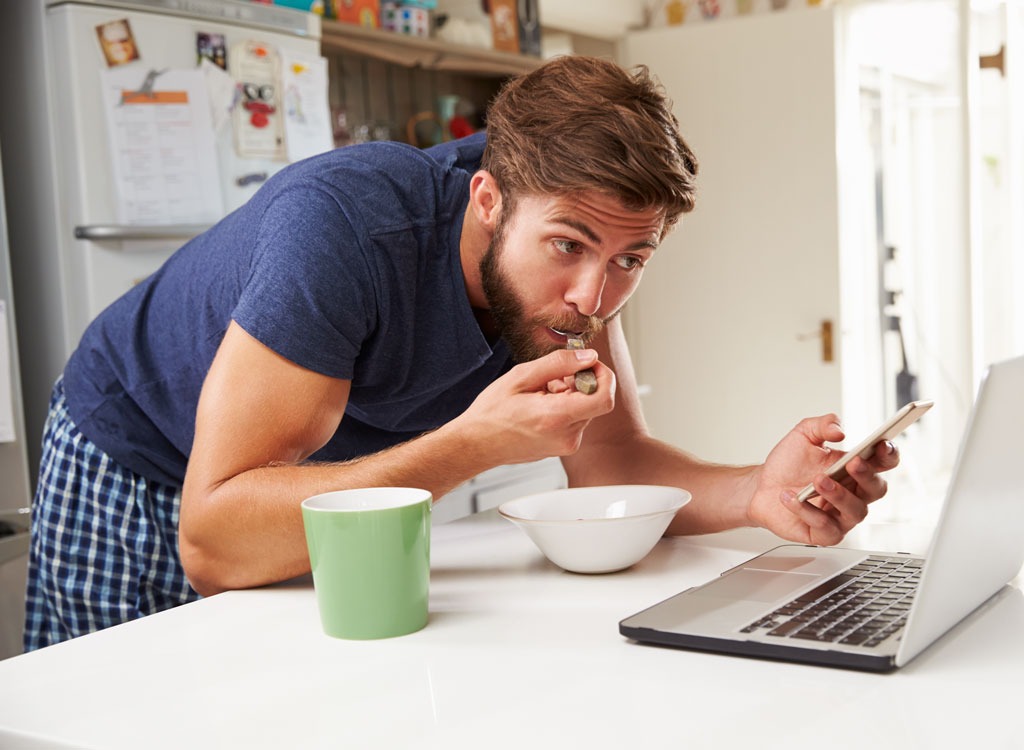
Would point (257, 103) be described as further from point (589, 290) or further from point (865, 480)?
point (865, 480)

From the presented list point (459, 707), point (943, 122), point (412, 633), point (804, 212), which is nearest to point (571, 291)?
point (412, 633)

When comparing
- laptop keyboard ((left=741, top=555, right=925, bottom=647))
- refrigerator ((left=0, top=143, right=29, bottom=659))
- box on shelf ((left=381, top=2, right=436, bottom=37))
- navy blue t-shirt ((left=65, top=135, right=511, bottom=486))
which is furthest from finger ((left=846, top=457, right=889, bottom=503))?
box on shelf ((left=381, top=2, right=436, bottom=37))

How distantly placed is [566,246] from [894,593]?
51cm

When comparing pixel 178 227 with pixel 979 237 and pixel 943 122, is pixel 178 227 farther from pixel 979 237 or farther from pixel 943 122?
pixel 943 122

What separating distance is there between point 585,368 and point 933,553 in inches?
14.3

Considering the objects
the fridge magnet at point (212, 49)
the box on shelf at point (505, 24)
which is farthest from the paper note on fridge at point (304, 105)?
the box on shelf at point (505, 24)

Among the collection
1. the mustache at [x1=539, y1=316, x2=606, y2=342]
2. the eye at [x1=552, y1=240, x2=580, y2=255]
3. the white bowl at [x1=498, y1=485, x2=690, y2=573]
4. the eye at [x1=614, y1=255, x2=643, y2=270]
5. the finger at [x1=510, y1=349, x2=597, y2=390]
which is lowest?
the white bowl at [x1=498, y1=485, x2=690, y2=573]

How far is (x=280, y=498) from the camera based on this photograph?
3.30ft

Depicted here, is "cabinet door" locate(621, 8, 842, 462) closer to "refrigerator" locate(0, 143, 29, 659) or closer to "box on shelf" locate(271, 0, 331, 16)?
"box on shelf" locate(271, 0, 331, 16)

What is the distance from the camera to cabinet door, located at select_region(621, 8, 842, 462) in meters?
3.79

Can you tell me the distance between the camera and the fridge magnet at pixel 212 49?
227 centimetres

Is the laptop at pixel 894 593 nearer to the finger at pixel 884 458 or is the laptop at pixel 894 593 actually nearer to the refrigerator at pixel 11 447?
the finger at pixel 884 458

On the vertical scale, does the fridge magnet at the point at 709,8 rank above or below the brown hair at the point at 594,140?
above

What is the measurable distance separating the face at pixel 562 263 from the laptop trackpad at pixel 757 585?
0.37m
